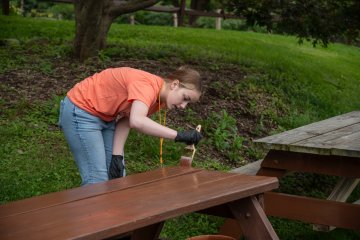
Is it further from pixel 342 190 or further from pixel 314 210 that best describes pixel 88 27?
pixel 314 210

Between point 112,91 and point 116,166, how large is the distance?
543 millimetres

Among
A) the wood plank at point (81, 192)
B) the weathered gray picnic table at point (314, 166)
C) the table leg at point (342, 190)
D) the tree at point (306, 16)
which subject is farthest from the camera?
the tree at point (306, 16)

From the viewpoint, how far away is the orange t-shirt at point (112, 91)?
4.19 meters

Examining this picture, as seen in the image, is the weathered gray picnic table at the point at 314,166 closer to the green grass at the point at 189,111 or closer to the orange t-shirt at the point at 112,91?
the green grass at the point at 189,111

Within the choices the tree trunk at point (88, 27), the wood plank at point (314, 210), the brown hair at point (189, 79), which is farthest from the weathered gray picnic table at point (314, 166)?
the tree trunk at point (88, 27)

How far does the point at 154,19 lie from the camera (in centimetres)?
2488

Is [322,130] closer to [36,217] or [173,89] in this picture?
[173,89]

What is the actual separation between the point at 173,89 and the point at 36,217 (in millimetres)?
1488

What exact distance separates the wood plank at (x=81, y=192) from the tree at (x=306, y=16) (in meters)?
4.95

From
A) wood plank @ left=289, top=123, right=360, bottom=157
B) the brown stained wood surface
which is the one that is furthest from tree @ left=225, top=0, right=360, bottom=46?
wood plank @ left=289, top=123, right=360, bottom=157

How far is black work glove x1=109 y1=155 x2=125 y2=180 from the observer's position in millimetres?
4633

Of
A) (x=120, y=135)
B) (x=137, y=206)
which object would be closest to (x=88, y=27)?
(x=120, y=135)

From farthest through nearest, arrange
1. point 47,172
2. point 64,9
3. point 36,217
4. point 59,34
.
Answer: point 64,9
point 59,34
point 47,172
point 36,217

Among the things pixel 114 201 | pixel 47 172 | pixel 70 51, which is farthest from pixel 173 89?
pixel 70 51
